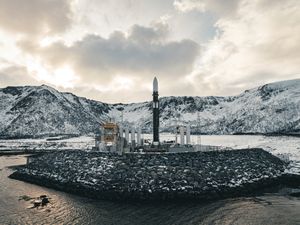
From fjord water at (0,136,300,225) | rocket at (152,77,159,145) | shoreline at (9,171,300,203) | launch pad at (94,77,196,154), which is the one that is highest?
rocket at (152,77,159,145)

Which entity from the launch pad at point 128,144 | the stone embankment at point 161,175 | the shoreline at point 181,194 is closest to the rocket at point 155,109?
the launch pad at point 128,144

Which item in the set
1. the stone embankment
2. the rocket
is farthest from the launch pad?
the stone embankment

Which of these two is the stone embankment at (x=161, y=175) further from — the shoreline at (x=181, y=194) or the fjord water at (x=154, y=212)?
the fjord water at (x=154, y=212)

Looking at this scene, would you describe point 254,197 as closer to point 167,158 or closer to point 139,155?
point 167,158

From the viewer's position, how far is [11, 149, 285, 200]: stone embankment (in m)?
38.8

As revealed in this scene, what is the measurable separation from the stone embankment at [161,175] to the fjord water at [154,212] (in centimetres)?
238

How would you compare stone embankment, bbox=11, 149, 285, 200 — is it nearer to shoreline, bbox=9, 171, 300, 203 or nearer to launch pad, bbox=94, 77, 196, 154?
shoreline, bbox=9, 171, 300, 203

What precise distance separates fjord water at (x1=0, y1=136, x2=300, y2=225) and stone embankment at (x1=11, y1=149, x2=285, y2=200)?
238cm

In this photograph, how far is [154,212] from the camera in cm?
3256

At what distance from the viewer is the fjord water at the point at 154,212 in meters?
30.4

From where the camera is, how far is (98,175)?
42.9 metres

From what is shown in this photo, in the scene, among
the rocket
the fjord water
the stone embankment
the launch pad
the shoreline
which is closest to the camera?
the fjord water

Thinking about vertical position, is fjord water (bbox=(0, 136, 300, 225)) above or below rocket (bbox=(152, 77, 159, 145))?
below

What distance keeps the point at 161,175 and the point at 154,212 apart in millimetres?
8621
